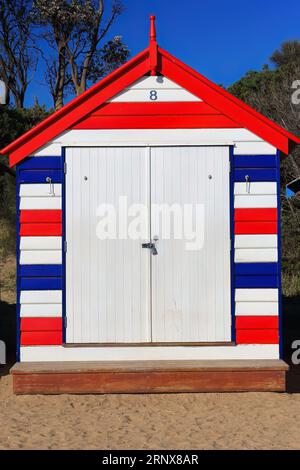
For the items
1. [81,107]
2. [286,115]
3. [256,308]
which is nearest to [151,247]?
[256,308]

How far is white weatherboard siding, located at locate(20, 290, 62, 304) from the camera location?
6125mm

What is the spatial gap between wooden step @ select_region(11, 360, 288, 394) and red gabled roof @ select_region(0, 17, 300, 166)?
2294mm

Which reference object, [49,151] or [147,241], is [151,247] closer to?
[147,241]

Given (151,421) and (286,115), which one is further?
(286,115)

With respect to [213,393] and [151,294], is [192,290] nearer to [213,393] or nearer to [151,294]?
[151,294]

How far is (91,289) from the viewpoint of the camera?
6.14 m

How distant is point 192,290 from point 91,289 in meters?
1.09

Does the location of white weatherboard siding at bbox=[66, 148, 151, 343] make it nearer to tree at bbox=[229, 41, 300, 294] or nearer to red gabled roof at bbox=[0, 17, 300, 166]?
red gabled roof at bbox=[0, 17, 300, 166]

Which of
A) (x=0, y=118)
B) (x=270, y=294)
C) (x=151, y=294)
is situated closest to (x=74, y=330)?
(x=151, y=294)

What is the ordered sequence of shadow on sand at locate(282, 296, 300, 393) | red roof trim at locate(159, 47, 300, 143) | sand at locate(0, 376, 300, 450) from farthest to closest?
1. shadow on sand at locate(282, 296, 300, 393)
2. red roof trim at locate(159, 47, 300, 143)
3. sand at locate(0, 376, 300, 450)

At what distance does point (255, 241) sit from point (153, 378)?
181 centimetres

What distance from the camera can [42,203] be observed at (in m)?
6.14

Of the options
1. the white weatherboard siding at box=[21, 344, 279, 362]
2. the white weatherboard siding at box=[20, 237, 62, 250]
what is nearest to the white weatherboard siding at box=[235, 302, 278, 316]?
the white weatherboard siding at box=[21, 344, 279, 362]

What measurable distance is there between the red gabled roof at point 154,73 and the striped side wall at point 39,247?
233 mm
